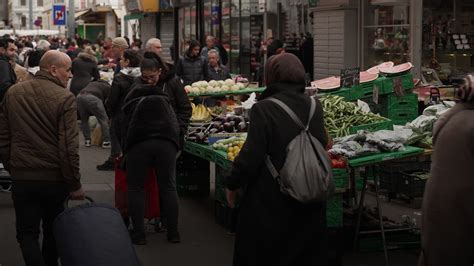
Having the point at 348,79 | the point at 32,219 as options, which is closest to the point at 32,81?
the point at 32,219

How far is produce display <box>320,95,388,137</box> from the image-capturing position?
9.39 m

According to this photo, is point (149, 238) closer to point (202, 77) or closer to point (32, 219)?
point (32, 219)

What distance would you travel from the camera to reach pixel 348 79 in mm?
11312

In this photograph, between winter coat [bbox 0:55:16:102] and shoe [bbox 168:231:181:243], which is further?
winter coat [bbox 0:55:16:102]

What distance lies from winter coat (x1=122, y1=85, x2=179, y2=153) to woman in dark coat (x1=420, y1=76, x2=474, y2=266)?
3.77m

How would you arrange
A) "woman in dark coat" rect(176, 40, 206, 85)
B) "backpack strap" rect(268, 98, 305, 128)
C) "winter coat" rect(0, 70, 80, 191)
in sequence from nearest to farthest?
1. "backpack strap" rect(268, 98, 305, 128)
2. "winter coat" rect(0, 70, 80, 191)
3. "woman in dark coat" rect(176, 40, 206, 85)

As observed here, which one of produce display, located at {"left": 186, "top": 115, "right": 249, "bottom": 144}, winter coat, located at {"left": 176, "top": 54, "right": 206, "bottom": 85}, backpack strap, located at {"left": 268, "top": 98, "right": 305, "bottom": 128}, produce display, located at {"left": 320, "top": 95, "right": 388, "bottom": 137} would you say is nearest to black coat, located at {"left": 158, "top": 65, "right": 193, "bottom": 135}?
produce display, located at {"left": 186, "top": 115, "right": 249, "bottom": 144}

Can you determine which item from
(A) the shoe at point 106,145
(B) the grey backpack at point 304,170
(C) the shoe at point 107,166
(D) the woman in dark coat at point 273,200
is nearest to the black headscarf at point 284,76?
(D) the woman in dark coat at point 273,200

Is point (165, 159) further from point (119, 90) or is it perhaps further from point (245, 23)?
point (245, 23)

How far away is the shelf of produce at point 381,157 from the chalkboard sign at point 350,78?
3.25m

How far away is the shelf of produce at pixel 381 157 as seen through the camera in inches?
301

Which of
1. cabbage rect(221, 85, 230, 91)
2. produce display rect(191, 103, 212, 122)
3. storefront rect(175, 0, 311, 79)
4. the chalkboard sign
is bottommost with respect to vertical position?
produce display rect(191, 103, 212, 122)

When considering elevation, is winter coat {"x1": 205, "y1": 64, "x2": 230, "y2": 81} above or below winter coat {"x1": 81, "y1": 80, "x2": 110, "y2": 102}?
above

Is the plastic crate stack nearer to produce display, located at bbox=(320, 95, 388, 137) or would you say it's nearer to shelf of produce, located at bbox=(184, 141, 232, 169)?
produce display, located at bbox=(320, 95, 388, 137)
